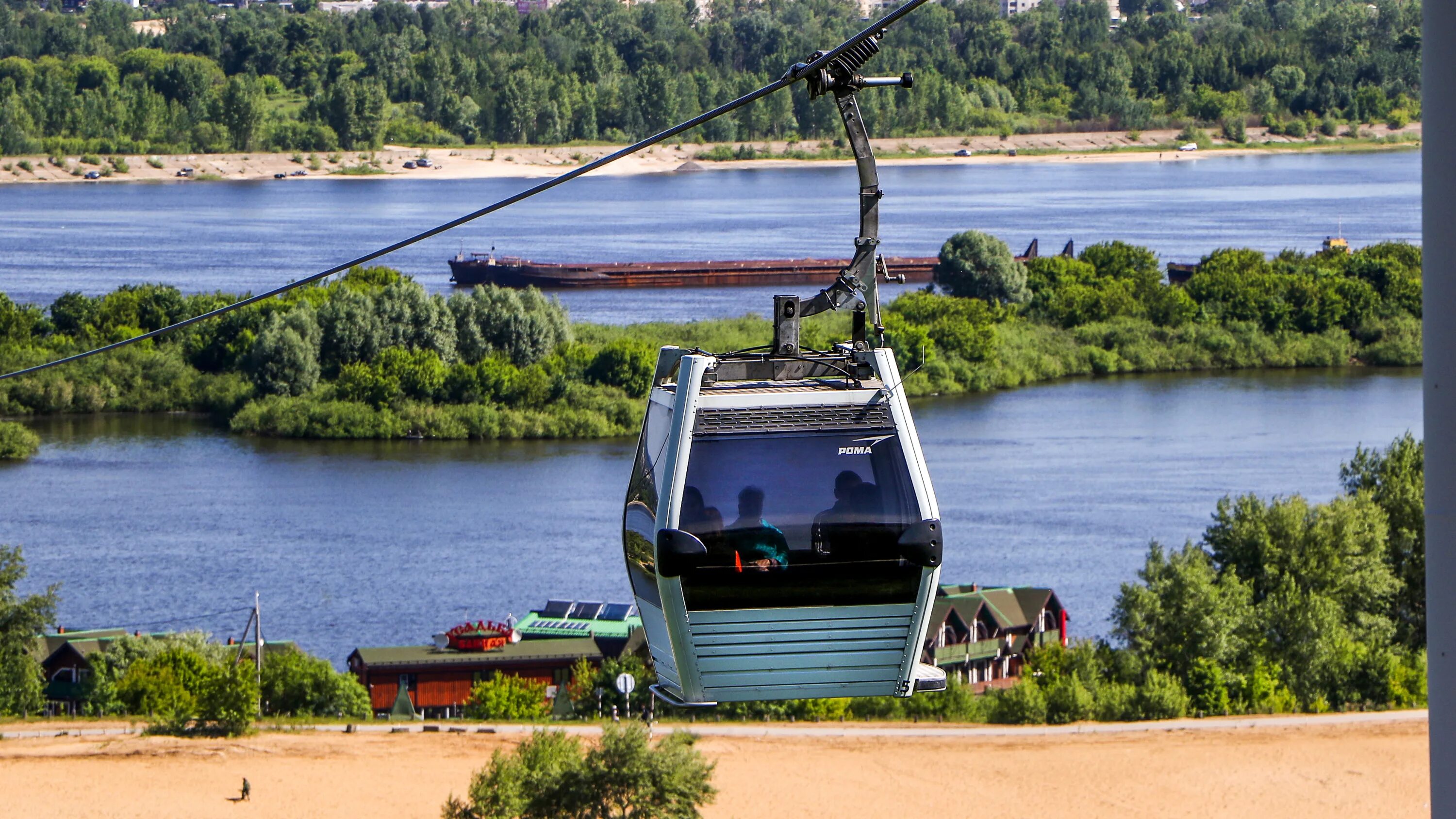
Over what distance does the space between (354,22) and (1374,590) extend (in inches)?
3779

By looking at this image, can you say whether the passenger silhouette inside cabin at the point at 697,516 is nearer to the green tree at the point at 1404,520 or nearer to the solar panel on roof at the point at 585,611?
the solar panel on roof at the point at 585,611

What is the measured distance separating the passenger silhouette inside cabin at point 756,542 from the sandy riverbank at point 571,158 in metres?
78.1

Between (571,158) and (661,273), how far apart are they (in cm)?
2844

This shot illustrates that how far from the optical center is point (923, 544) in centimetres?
492

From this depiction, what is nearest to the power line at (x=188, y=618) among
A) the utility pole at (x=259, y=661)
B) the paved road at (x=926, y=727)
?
the utility pole at (x=259, y=661)

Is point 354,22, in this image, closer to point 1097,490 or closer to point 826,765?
point 1097,490

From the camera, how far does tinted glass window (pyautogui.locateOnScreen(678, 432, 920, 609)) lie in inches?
194

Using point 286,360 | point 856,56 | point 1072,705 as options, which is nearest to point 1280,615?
point 1072,705

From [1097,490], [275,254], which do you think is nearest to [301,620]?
[1097,490]

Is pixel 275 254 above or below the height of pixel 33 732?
above

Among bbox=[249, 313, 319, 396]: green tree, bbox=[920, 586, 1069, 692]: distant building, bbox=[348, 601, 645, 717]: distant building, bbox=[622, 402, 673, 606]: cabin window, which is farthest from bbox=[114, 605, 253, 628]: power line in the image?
bbox=[622, 402, 673, 606]: cabin window

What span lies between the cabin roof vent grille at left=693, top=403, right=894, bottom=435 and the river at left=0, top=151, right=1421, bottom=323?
46.4 meters

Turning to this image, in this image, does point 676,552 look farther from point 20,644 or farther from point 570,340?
point 570,340

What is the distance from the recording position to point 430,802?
21016 millimetres
